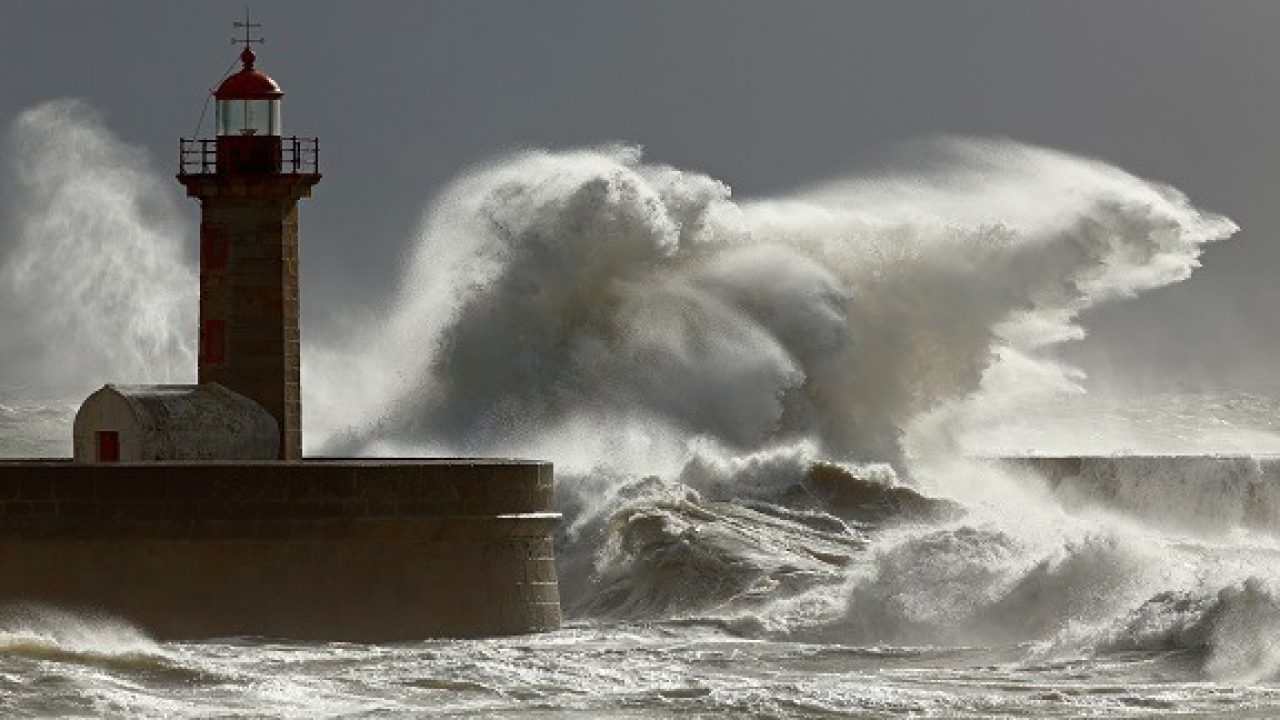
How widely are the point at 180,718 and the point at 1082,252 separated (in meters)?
14.8

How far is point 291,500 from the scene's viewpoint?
16328 mm

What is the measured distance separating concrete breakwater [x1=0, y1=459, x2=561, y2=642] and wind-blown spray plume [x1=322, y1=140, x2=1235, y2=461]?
6.62 meters

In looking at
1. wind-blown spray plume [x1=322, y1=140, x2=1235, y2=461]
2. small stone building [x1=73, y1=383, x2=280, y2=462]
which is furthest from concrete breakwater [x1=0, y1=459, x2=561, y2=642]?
wind-blown spray plume [x1=322, y1=140, x2=1235, y2=461]

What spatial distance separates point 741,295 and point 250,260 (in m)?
8.31

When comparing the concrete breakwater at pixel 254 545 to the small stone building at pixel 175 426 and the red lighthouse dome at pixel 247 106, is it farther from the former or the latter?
the red lighthouse dome at pixel 247 106

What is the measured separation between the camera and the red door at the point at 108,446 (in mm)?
17672

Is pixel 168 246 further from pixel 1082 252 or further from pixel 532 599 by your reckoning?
pixel 532 599

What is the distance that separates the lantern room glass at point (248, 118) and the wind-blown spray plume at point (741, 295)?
5782 mm

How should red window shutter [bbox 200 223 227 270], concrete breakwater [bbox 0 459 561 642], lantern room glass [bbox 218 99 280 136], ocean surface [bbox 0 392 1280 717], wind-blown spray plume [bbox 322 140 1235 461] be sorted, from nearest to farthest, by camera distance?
ocean surface [bbox 0 392 1280 717] → concrete breakwater [bbox 0 459 561 642] → red window shutter [bbox 200 223 227 270] → lantern room glass [bbox 218 99 280 136] → wind-blown spray plume [bbox 322 140 1235 461]

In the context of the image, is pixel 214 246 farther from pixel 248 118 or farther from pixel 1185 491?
pixel 1185 491

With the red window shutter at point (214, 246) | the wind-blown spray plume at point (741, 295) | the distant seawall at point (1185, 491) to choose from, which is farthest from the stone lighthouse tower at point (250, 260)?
the distant seawall at point (1185, 491)

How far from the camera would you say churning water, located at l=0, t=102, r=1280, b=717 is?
50.2 ft

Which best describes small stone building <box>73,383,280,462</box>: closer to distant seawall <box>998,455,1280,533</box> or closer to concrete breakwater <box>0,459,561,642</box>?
concrete breakwater <box>0,459,561,642</box>

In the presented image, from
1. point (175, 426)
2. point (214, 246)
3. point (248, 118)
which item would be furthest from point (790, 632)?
point (248, 118)
